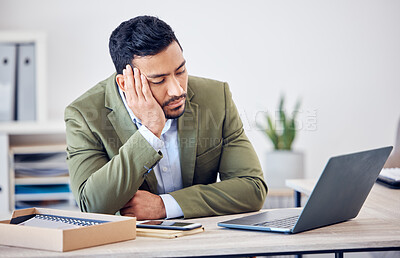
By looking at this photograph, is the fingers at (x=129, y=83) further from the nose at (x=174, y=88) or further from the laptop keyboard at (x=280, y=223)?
the laptop keyboard at (x=280, y=223)

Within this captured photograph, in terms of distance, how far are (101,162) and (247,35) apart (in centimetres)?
209

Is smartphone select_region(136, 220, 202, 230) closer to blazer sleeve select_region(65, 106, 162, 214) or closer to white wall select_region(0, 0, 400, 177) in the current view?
blazer sleeve select_region(65, 106, 162, 214)

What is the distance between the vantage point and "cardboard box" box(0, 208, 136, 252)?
0.99m

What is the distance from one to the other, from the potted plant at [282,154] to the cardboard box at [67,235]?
2236mm

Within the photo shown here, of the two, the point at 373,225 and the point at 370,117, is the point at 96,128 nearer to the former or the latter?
the point at 373,225

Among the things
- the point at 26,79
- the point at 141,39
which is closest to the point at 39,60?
the point at 26,79

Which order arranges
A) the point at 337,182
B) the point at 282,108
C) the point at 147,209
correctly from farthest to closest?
the point at 282,108, the point at 147,209, the point at 337,182

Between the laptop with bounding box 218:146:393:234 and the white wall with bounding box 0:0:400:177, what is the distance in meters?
2.23

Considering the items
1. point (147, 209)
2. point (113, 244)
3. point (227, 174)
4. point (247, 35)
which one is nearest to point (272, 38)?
point (247, 35)

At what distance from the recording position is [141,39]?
1622mm

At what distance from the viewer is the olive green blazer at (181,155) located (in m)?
1.47

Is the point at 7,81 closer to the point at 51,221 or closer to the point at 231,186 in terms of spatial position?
the point at 231,186

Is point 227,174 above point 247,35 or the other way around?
the other way around

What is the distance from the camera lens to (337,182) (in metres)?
1.13
